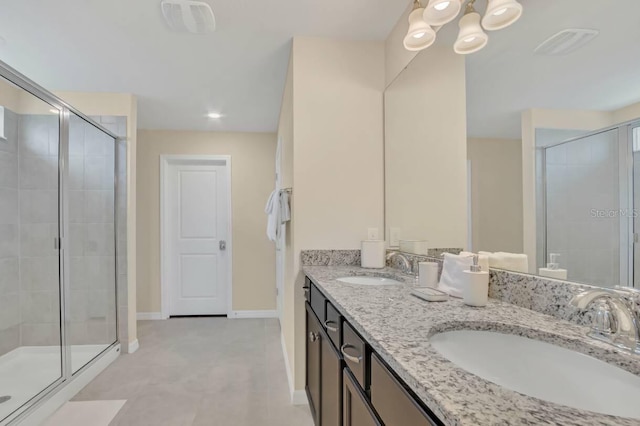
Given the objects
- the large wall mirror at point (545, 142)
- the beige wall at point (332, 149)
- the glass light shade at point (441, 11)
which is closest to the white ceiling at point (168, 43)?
the beige wall at point (332, 149)

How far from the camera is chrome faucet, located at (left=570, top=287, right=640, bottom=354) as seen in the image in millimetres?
729

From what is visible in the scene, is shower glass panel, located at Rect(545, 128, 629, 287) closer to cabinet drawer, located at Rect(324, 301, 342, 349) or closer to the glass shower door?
the glass shower door

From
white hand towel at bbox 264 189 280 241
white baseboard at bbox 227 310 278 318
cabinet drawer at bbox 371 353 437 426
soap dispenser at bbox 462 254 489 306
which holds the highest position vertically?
white hand towel at bbox 264 189 280 241

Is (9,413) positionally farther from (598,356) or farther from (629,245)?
(629,245)

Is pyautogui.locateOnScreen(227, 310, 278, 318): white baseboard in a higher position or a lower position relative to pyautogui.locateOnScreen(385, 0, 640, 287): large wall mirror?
lower

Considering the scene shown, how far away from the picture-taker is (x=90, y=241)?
114 inches

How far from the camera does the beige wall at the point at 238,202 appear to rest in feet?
13.7

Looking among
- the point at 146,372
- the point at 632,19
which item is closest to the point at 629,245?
the point at 632,19

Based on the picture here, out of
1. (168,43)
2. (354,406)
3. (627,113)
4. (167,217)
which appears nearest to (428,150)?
(627,113)

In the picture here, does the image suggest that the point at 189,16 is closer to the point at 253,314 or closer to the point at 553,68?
the point at 553,68

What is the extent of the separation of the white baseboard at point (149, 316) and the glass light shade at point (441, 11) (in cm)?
421

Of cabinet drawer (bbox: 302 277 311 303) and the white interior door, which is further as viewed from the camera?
the white interior door

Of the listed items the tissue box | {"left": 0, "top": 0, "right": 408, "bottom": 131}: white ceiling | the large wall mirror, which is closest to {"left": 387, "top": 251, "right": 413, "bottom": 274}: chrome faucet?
the tissue box

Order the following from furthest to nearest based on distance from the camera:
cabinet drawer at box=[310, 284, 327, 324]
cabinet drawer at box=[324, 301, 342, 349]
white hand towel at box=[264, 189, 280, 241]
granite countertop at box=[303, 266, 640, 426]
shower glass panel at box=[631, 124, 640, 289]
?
white hand towel at box=[264, 189, 280, 241], cabinet drawer at box=[310, 284, 327, 324], cabinet drawer at box=[324, 301, 342, 349], shower glass panel at box=[631, 124, 640, 289], granite countertop at box=[303, 266, 640, 426]
